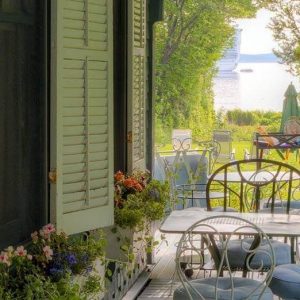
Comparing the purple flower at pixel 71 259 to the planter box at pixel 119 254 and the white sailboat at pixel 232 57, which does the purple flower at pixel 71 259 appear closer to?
the planter box at pixel 119 254

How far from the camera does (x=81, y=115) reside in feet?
10.8

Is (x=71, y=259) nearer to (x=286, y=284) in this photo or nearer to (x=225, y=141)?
(x=286, y=284)

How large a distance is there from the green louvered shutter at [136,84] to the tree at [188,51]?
7.04 metres

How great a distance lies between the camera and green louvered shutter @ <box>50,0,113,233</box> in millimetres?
3107

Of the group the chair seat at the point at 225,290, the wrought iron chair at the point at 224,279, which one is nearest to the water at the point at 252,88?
the wrought iron chair at the point at 224,279

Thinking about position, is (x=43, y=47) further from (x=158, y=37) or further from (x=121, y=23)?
(x=158, y=37)

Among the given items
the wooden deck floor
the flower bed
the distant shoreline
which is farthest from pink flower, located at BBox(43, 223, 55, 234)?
the distant shoreline

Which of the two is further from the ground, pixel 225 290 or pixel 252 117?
pixel 252 117

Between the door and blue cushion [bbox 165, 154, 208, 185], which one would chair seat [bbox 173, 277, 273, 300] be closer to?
the door

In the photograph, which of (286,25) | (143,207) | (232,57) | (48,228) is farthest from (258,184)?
(232,57)

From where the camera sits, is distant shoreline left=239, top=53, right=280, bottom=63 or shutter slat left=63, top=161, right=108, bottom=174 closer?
shutter slat left=63, top=161, right=108, bottom=174

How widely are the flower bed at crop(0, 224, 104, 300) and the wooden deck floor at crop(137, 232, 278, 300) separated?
1.73 m

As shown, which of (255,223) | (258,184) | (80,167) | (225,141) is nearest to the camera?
(80,167)

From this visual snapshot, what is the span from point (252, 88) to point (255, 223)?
10823 mm
